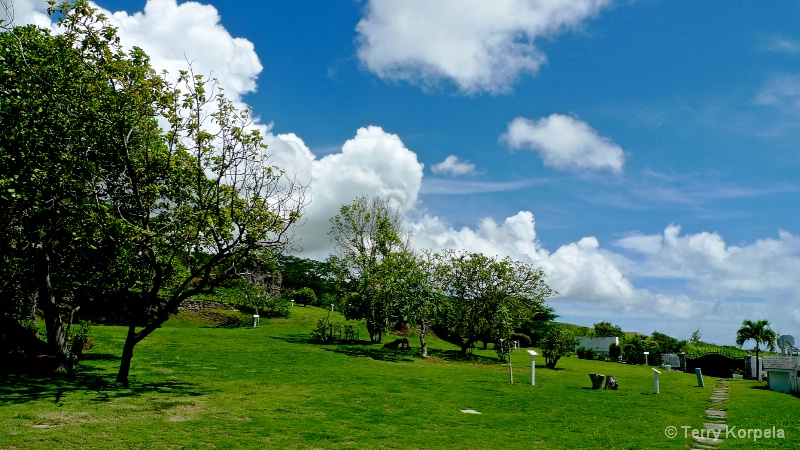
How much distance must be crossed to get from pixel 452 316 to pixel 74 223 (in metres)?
32.3

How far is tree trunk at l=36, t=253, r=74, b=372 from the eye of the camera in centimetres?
1917

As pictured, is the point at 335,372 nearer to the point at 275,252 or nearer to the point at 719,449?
the point at 275,252

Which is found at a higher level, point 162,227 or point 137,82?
point 137,82

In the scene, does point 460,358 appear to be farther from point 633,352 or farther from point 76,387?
point 633,352

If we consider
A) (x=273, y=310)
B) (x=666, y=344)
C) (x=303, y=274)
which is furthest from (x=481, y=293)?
(x=303, y=274)

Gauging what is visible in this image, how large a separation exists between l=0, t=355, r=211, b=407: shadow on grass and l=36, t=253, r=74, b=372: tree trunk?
61 cm

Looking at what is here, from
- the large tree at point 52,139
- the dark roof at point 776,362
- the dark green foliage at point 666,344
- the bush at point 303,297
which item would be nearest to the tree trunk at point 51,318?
the large tree at point 52,139

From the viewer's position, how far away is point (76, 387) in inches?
702

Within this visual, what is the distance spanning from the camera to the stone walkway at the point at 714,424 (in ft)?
49.8

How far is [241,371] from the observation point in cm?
2511

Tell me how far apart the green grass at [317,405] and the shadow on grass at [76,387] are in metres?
0.06

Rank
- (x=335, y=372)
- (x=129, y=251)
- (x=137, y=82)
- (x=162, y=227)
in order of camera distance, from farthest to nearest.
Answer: (x=335, y=372), (x=129, y=251), (x=162, y=227), (x=137, y=82)

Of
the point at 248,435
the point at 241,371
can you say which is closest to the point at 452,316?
the point at 241,371

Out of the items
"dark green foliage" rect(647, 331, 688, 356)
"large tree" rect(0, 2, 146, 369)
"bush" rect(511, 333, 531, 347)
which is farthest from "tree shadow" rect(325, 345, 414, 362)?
→ "dark green foliage" rect(647, 331, 688, 356)
